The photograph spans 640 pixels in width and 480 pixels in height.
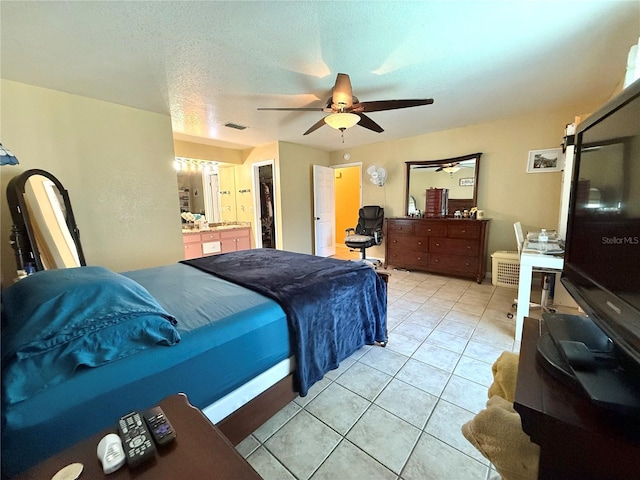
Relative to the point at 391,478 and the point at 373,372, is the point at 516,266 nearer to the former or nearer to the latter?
the point at 373,372

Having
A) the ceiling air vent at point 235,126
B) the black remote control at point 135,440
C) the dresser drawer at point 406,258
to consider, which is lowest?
the dresser drawer at point 406,258

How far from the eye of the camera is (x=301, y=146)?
16.8 feet

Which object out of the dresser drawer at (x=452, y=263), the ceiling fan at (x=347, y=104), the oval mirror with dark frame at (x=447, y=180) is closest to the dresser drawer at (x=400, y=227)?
the oval mirror with dark frame at (x=447, y=180)

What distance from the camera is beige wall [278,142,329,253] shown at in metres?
4.88

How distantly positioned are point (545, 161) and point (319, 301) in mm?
3834

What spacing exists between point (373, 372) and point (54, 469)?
174 cm

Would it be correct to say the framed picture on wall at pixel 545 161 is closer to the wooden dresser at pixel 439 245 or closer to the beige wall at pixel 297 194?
the wooden dresser at pixel 439 245

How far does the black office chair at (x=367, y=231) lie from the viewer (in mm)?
4602

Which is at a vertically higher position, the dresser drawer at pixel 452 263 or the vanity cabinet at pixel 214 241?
the vanity cabinet at pixel 214 241

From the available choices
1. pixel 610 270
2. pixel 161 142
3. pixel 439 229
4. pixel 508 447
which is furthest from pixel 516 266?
pixel 161 142

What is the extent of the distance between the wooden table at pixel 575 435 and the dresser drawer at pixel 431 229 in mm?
3598

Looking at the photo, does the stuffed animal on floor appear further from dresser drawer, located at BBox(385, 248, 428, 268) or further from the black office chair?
the black office chair

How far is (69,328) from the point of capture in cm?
92

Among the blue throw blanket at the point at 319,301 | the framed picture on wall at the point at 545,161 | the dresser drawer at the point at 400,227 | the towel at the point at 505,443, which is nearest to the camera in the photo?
the towel at the point at 505,443
